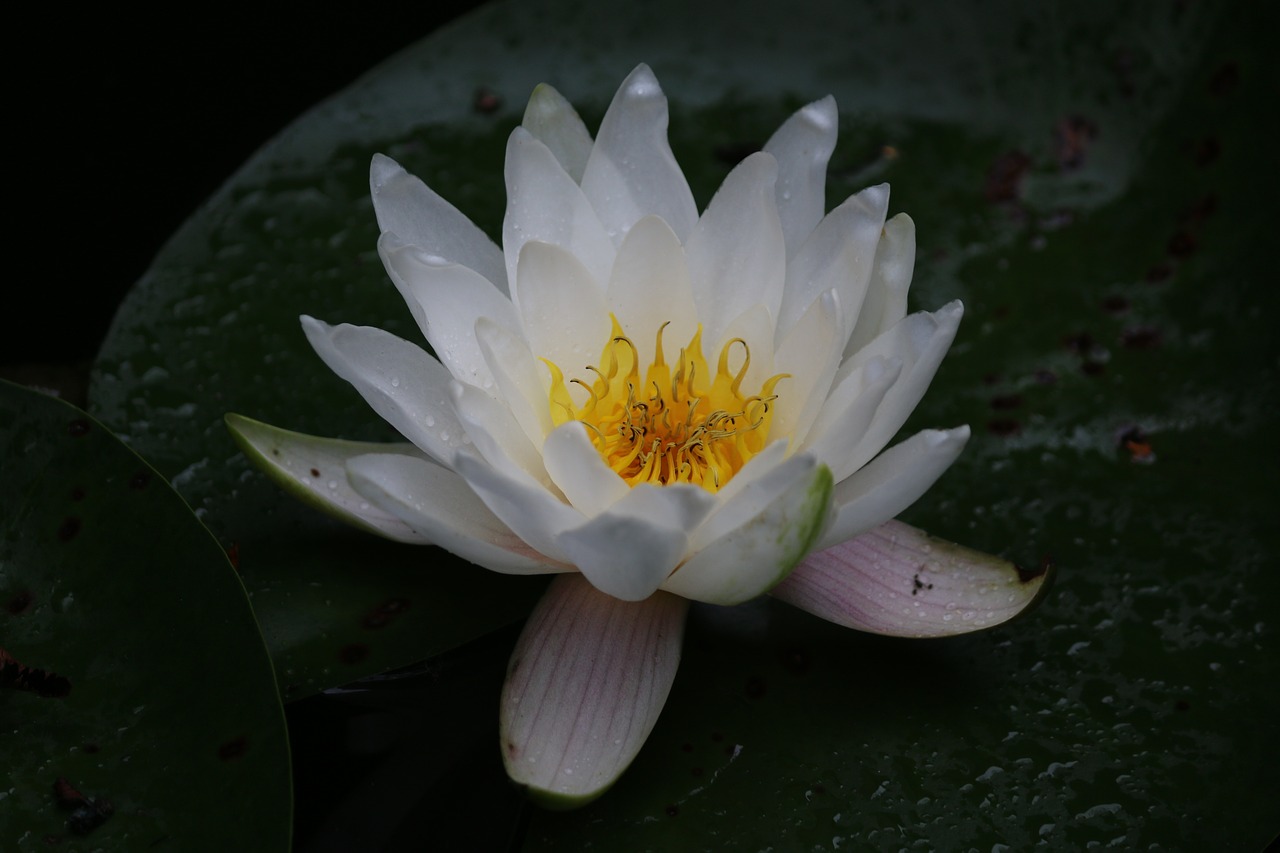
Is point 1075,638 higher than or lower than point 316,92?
lower

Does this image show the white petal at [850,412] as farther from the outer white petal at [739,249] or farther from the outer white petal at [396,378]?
the outer white petal at [396,378]

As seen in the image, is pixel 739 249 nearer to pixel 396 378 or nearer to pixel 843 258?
pixel 843 258

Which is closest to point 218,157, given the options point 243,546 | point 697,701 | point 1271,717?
point 243,546

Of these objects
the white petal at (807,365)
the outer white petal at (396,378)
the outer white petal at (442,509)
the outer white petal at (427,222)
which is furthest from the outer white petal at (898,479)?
the outer white petal at (427,222)

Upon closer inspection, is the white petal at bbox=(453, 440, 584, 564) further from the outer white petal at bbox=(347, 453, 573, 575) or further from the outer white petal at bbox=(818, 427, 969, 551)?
the outer white petal at bbox=(818, 427, 969, 551)

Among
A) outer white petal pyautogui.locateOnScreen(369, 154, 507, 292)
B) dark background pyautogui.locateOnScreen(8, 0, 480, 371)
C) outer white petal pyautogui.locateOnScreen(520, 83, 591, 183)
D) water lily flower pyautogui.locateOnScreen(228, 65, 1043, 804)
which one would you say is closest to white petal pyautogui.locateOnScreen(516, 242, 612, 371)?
water lily flower pyautogui.locateOnScreen(228, 65, 1043, 804)

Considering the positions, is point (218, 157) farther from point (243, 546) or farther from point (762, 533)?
point (762, 533)

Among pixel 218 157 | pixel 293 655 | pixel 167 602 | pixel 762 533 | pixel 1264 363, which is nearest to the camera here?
pixel 762 533
